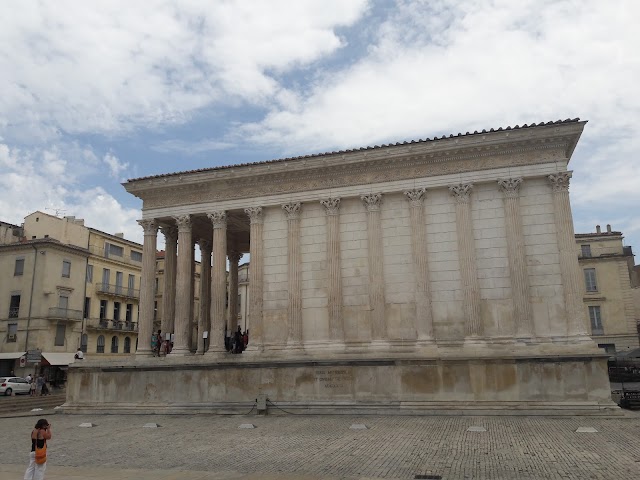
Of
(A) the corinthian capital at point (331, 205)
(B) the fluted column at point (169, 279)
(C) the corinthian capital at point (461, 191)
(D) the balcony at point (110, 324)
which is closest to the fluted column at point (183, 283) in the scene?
(B) the fluted column at point (169, 279)

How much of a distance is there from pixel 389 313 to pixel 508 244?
20.2ft

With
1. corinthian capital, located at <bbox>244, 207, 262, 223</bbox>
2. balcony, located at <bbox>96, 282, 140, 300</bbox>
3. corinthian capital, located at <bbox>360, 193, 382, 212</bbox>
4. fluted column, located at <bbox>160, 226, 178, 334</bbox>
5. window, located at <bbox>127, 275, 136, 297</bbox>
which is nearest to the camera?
corinthian capital, located at <bbox>360, 193, 382, 212</bbox>

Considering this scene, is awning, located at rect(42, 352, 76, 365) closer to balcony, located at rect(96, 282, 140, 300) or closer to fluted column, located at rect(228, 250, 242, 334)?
balcony, located at rect(96, 282, 140, 300)

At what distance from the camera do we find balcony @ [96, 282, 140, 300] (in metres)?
52.6

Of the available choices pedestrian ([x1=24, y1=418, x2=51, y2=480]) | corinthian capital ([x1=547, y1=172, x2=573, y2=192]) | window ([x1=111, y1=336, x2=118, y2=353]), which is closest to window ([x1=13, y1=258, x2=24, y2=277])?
window ([x1=111, y1=336, x2=118, y2=353])

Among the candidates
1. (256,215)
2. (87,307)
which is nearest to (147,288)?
→ (256,215)

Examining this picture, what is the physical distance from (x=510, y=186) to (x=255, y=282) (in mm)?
12908

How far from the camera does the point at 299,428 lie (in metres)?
19.1

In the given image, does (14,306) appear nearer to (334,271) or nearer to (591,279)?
(334,271)

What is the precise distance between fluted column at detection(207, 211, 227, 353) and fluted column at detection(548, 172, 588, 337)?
16.0 m

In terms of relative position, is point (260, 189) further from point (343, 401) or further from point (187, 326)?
point (343, 401)

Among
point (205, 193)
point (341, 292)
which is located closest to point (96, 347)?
point (205, 193)

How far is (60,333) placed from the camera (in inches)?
1889

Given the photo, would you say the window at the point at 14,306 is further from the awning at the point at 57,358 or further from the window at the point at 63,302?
the awning at the point at 57,358
